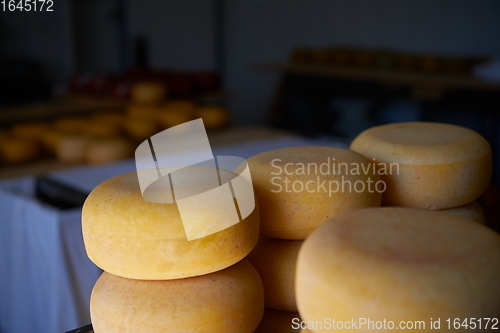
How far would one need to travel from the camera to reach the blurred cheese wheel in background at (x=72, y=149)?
2.13m

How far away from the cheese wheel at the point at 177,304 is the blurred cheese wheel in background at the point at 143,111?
Result: 2.09 meters

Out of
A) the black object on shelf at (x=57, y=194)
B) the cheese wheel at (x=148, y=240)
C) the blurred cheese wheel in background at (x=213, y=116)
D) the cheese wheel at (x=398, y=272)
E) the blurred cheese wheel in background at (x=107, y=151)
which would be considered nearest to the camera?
the cheese wheel at (x=398, y=272)

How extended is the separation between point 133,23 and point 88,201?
5814mm

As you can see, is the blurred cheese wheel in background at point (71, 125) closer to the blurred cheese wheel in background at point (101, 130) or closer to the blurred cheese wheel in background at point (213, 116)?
the blurred cheese wheel in background at point (101, 130)

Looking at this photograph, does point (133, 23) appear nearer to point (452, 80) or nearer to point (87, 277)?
point (452, 80)

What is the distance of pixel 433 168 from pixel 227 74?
6331 millimetres

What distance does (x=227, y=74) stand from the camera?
683 cm

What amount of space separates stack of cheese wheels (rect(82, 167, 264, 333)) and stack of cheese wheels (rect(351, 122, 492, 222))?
209 mm

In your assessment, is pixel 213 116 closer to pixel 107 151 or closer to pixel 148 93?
pixel 148 93

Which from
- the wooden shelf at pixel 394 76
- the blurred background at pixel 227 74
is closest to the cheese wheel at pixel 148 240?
the blurred background at pixel 227 74

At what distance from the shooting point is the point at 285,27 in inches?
239

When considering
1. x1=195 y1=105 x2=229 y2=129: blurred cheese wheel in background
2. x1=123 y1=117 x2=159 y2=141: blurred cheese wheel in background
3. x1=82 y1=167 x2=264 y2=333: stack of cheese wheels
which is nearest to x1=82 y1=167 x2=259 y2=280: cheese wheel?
x1=82 y1=167 x2=264 y2=333: stack of cheese wheels

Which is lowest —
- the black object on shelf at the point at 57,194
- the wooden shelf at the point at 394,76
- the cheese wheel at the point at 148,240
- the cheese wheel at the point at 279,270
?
the black object on shelf at the point at 57,194

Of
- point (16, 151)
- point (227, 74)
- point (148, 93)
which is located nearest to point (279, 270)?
point (16, 151)
